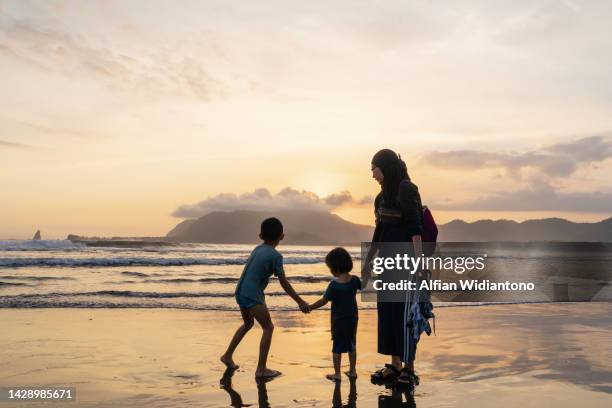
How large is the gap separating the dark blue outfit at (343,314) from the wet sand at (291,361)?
15.4 inches

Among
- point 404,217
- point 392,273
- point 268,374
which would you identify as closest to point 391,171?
point 404,217

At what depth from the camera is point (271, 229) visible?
6.23 m

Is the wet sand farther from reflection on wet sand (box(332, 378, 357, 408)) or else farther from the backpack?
the backpack

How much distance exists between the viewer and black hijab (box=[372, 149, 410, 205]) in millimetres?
6000

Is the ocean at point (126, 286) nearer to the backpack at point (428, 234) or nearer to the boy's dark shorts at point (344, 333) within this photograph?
the boy's dark shorts at point (344, 333)

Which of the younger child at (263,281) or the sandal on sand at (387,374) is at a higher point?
the younger child at (263,281)

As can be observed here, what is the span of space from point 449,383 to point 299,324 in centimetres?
472

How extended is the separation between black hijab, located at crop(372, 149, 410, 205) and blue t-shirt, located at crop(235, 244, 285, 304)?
4.25 feet

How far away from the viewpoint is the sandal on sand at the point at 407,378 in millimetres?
5742

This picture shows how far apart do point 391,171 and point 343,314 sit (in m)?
1.54

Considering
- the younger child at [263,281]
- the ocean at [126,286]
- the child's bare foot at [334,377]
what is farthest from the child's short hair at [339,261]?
the ocean at [126,286]

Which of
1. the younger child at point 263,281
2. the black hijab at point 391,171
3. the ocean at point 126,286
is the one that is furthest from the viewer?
the ocean at point 126,286

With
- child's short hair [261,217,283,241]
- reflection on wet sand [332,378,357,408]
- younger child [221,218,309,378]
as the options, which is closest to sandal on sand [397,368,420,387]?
reflection on wet sand [332,378,357,408]

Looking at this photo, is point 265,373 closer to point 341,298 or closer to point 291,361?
point 291,361
